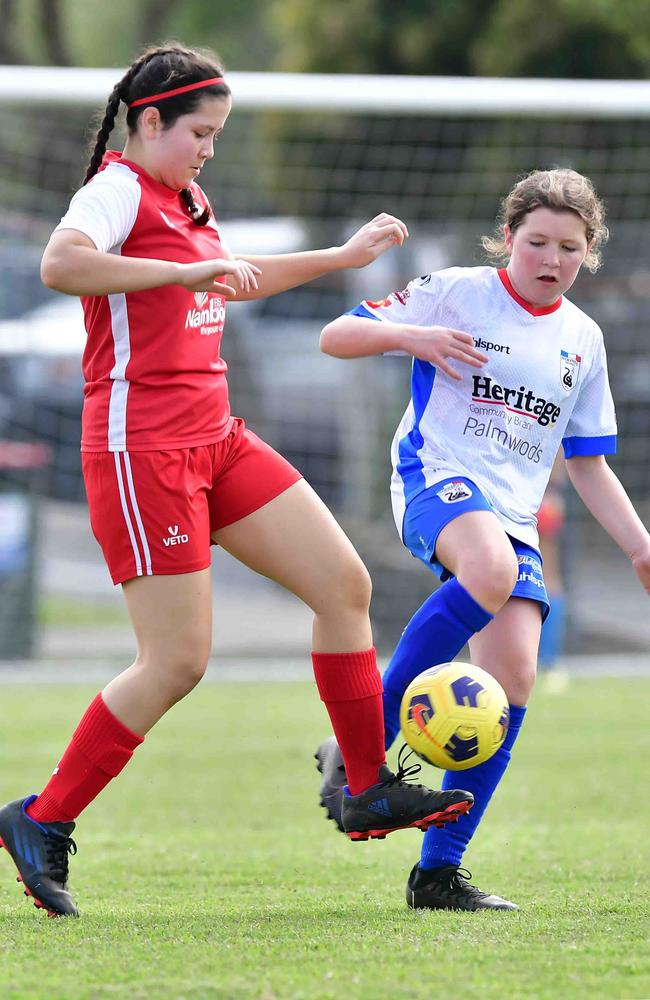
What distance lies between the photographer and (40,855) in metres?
3.92

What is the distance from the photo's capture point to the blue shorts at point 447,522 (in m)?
4.05

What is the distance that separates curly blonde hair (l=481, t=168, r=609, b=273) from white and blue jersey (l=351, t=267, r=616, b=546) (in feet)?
0.71

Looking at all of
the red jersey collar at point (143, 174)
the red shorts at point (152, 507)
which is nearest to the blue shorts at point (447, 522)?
the red shorts at point (152, 507)

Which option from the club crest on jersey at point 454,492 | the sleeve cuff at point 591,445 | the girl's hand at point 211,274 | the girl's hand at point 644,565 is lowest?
the girl's hand at point 644,565

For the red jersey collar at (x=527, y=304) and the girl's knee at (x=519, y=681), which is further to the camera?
the red jersey collar at (x=527, y=304)

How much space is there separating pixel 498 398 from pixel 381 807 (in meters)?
1.17

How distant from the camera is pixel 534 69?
51.4 feet

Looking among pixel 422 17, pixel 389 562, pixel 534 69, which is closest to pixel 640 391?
pixel 389 562

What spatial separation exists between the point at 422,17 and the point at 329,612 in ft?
43.5

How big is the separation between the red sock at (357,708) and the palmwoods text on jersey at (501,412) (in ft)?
2.29

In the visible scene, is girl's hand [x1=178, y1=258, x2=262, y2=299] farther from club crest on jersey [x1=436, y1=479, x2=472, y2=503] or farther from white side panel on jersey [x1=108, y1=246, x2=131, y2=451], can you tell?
club crest on jersey [x1=436, y1=479, x2=472, y2=503]

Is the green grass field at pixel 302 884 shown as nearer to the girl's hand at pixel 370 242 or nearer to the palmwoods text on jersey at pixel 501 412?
the palmwoods text on jersey at pixel 501 412

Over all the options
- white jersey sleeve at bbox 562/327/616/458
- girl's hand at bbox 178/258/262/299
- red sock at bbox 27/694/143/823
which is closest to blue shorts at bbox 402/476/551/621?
white jersey sleeve at bbox 562/327/616/458

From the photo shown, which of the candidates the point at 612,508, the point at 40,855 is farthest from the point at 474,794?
the point at 40,855
